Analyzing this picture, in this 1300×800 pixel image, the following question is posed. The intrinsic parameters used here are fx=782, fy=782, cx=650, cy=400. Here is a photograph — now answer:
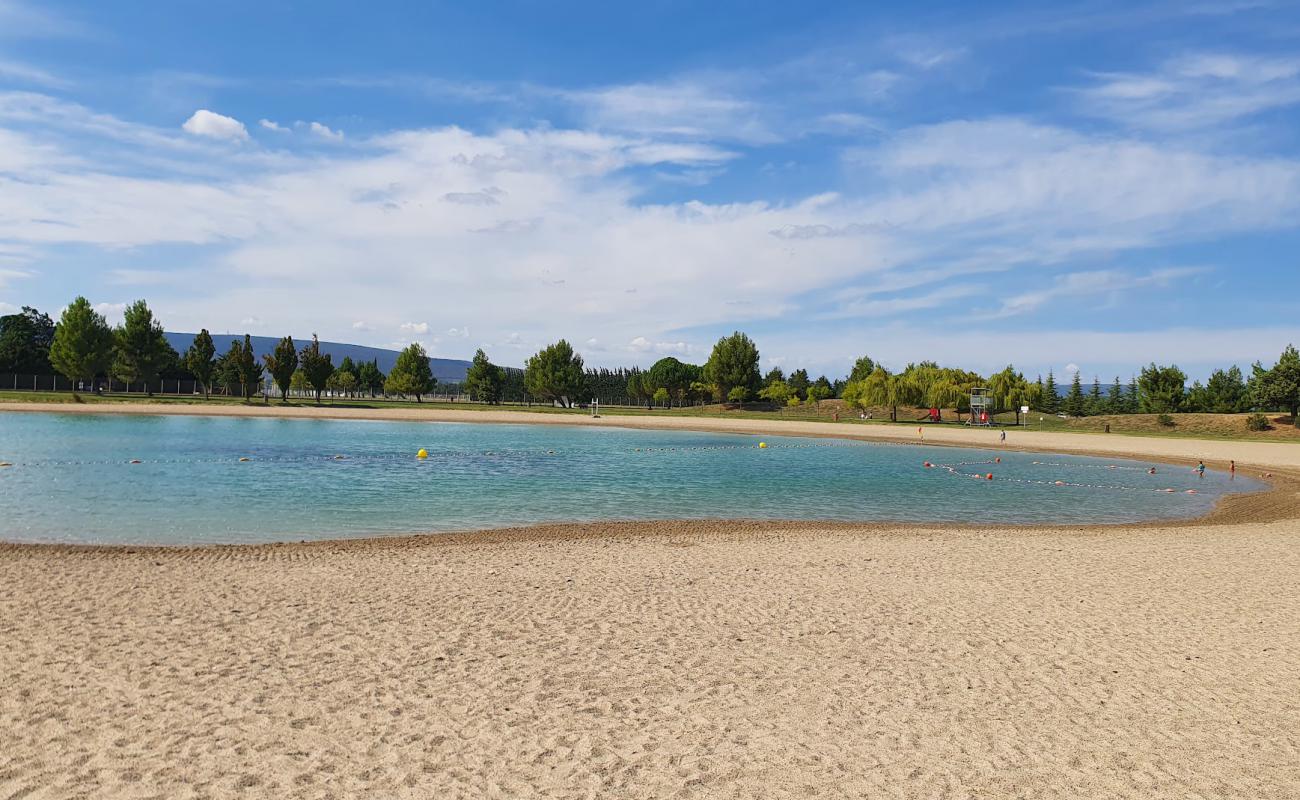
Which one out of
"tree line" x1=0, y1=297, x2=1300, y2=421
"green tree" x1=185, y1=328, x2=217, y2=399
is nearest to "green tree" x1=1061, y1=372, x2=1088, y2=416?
"tree line" x1=0, y1=297, x2=1300, y2=421

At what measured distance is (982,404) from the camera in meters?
76.9

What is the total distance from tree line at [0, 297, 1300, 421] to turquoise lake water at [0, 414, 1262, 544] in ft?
128

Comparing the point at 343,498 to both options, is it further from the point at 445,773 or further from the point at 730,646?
the point at 445,773

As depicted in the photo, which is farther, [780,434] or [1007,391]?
[1007,391]

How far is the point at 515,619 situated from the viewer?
31.6 ft

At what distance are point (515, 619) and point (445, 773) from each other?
4092 millimetres

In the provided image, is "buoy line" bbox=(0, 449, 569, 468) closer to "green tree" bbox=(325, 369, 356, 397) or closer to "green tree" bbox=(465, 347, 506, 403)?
"green tree" bbox=(465, 347, 506, 403)

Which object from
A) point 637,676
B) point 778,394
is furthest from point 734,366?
point 637,676

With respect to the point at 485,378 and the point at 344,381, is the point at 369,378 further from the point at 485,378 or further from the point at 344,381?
the point at 485,378

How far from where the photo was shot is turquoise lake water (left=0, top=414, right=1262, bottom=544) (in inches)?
725

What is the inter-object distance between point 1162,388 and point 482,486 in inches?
3727

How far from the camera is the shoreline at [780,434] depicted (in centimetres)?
1573

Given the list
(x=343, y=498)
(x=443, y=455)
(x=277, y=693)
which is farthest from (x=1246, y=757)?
(x=443, y=455)

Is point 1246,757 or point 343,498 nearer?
point 1246,757
